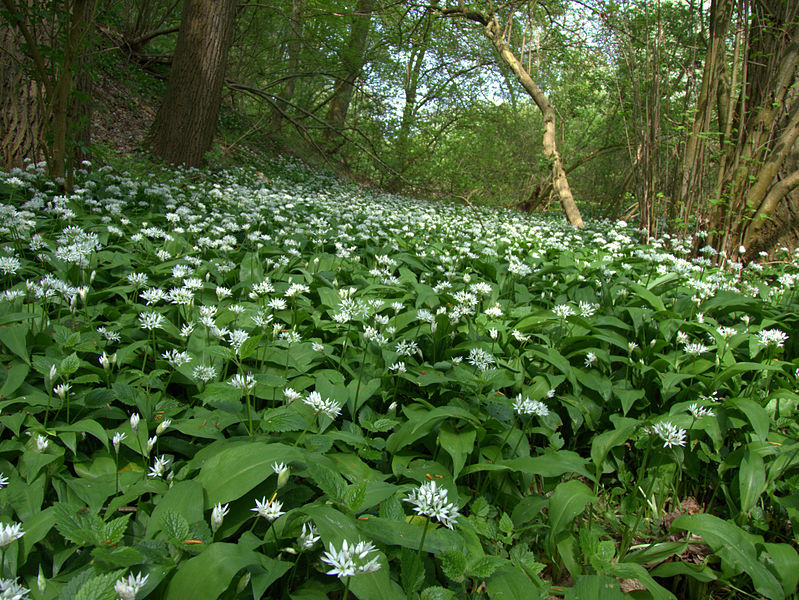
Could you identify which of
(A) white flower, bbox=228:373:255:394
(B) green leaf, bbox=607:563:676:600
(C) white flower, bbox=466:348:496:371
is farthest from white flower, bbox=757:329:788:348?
(A) white flower, bbox=228:373:255:394

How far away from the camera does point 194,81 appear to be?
5953 millimetres

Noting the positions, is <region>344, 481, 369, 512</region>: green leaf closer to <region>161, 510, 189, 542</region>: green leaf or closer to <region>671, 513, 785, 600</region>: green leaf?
<region>161, 510, 189, 542</region>: green leaf

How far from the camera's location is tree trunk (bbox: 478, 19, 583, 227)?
783 centimetres

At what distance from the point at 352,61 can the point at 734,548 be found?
32.0 ft

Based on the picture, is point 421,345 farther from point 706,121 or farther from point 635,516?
point 706,121

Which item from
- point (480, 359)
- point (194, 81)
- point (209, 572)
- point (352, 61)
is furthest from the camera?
point (352, 61)

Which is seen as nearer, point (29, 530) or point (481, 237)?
point (29, 530)

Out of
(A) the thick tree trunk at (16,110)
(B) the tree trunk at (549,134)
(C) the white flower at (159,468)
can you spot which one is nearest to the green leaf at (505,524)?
(C) the white flower at (159,468)

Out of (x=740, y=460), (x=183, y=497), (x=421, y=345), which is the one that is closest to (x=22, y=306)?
(x=183, y=497)

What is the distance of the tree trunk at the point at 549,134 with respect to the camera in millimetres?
7832

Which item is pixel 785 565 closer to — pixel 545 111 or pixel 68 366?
pixel 68 366

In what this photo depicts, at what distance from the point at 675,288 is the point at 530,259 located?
1.25m

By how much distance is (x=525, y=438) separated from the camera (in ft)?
5.67

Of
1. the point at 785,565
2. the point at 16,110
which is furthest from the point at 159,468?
the point at 16,110
